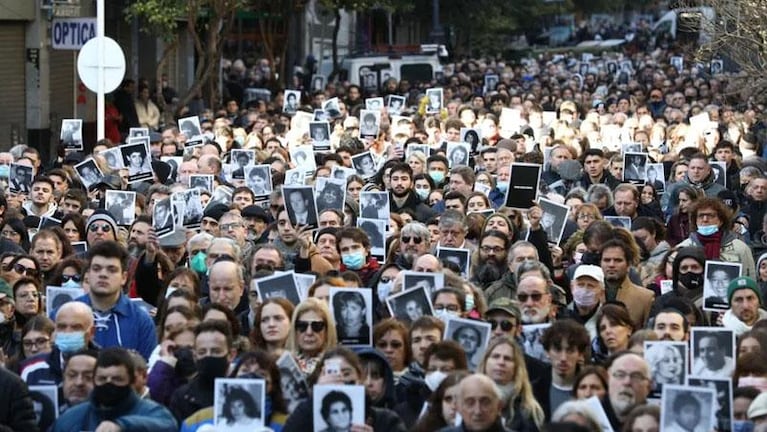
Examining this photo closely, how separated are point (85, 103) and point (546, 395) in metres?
28.3

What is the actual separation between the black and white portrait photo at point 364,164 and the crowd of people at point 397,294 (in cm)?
3

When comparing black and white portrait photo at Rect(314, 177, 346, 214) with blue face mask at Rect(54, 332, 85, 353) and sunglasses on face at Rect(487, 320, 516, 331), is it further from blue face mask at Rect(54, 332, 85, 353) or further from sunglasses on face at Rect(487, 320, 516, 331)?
blue face mask at Rect(54, 332, 85, 353)

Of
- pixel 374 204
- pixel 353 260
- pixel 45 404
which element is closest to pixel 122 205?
pixel 374 204

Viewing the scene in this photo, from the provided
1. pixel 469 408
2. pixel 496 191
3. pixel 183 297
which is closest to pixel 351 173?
pixel 496 191

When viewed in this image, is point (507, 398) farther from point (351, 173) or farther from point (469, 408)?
point (351, 173)

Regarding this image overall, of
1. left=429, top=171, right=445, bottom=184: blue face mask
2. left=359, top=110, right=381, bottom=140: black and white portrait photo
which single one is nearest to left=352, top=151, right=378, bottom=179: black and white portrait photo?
left=429, top=171, right=445, bottom=184: blue face mask

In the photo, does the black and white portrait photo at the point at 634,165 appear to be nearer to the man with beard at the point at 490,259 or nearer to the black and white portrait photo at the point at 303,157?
the black and white portrait photo at the point at 303,157

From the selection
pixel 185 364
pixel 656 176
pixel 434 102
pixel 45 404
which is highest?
pixel 434 102

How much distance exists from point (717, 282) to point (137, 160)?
30.3ft

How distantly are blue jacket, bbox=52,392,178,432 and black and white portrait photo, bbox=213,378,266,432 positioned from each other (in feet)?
0.93

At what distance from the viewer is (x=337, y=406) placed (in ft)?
31.8

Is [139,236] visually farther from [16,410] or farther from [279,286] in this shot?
[16,410]

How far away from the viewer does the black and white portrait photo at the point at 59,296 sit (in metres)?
12.7

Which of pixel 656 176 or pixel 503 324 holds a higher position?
pixel 656 176
